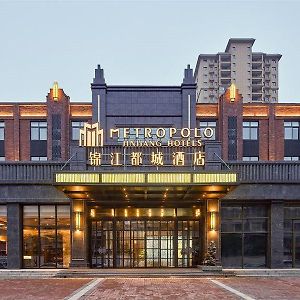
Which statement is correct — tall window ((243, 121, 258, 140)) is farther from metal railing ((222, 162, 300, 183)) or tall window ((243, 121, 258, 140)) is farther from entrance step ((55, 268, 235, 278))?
entrance step ((55, 268, 235, 278))


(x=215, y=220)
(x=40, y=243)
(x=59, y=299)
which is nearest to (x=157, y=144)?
(x=215, y=220)

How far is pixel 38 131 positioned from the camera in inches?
1898

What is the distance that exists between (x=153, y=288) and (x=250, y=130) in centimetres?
3196

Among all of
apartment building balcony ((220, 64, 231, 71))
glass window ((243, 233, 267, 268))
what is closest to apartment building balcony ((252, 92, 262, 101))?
apartment building balcony ((220, 64, 231, 71))

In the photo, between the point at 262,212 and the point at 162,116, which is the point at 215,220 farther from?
the point at 162,116

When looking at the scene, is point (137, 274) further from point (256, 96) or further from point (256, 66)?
point (256, 66)

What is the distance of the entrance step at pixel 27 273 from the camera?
958 inches

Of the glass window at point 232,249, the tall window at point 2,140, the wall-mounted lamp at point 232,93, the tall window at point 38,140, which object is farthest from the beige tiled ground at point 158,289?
the tall window at point 2,140

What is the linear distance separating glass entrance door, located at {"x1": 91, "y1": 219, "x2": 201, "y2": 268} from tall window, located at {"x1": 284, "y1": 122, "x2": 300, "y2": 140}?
25.4 metres

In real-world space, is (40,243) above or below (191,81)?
below

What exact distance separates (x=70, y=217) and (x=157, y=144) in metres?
6.94

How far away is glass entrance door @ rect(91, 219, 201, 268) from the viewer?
27312 mm

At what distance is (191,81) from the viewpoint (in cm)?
4481

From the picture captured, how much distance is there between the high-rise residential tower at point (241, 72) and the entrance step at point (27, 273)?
9126cm
